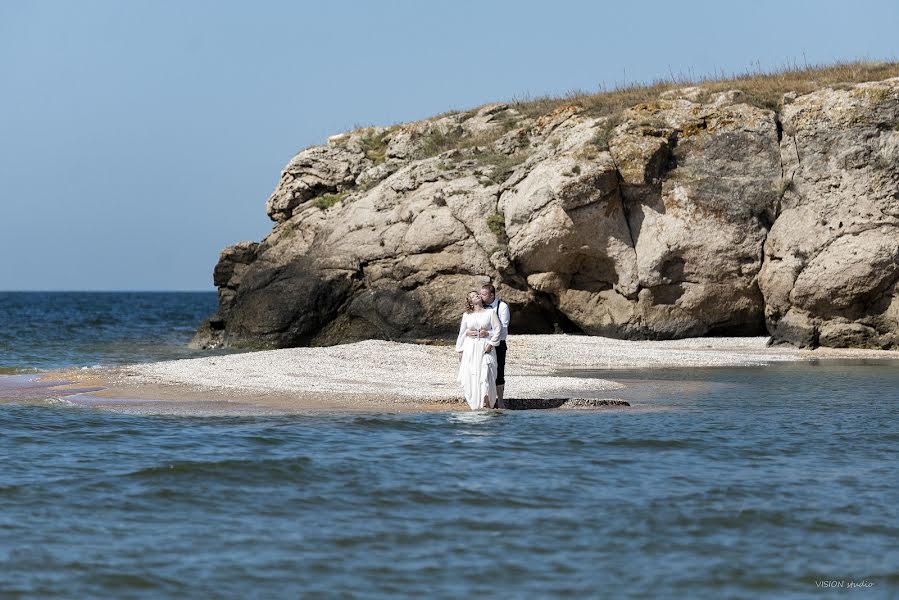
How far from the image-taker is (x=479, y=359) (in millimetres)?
15094

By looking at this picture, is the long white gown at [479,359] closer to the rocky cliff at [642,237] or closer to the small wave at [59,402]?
the small wave at [59,402]

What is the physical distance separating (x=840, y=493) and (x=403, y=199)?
23.3 metres

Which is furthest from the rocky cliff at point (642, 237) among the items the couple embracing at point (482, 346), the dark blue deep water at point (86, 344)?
the couple embracing at point (482, 346)

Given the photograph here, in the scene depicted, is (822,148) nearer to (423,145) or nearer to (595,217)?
(595,217)

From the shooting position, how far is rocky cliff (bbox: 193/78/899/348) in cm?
2755

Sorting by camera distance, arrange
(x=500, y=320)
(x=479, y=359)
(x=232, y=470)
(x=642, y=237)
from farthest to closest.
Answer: (x=642, y=237), (x=500, y=320), (x=479, y=359), (x=232, y=470)

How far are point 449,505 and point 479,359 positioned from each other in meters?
5.32

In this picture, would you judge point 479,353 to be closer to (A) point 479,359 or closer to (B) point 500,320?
(A) point 479,359

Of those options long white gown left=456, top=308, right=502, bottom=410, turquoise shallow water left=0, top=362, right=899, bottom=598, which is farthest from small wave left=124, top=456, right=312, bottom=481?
long white gown left=456, top=308, right=502, bottom=410

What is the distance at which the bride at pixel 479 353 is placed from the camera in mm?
15078

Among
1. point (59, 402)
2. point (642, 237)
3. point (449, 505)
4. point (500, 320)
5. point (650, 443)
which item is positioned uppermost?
point (642, 237)

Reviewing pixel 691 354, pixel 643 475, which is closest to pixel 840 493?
pixel 643 475

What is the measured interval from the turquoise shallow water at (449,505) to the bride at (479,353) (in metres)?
0.57

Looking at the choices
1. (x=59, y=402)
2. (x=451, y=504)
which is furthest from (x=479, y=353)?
(x=59, y=402)
